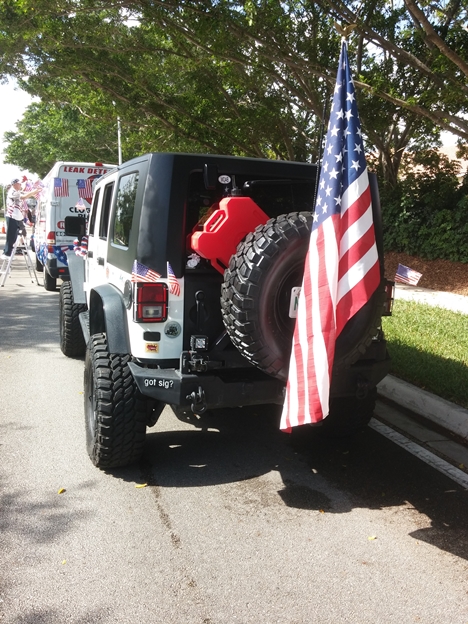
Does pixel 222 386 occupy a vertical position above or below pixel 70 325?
above

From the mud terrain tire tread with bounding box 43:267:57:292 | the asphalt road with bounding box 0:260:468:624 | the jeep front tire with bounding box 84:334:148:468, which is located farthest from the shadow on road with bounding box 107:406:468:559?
the mud terrain tire tread with bounding box 43:267:57:292

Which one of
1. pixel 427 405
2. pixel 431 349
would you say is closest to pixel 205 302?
pixel 427 405

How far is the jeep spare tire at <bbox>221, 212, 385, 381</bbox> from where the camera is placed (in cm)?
348

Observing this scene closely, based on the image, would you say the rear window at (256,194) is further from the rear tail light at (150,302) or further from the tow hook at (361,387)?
the tow hook at (361,387)

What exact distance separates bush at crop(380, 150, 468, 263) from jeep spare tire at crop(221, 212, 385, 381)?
429 inches

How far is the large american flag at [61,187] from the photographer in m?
11.6

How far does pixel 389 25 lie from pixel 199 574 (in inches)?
512

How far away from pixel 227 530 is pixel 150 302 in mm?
1443

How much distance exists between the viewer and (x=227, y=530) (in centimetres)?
354

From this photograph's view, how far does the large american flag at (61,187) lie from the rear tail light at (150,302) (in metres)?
8.53

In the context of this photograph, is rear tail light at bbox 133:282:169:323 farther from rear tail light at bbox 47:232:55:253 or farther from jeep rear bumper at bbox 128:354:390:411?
rear tail light at bbox 47:232:55:253

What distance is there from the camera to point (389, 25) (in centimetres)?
1312

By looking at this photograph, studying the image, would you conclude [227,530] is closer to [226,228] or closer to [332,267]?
[332,267]

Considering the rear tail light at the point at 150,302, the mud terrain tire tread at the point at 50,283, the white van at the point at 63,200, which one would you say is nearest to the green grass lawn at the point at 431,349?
the rear tail light at the point at 150,302
